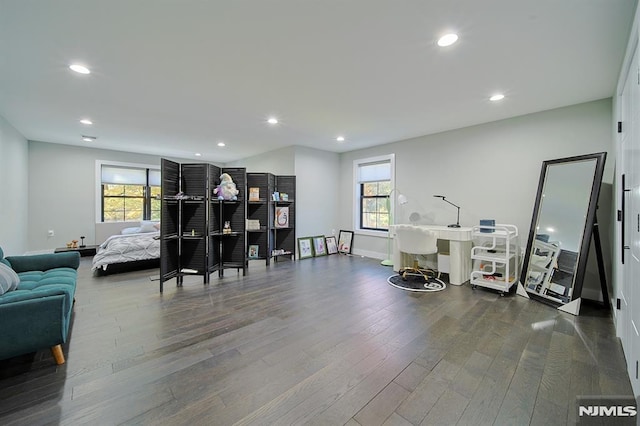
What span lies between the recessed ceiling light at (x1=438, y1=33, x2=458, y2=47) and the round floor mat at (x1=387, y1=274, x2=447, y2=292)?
2986 mm

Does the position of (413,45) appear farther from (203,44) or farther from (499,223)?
(499,223)

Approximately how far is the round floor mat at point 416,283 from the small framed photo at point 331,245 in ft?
7.45

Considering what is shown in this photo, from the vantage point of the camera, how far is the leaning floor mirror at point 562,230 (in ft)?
10.0

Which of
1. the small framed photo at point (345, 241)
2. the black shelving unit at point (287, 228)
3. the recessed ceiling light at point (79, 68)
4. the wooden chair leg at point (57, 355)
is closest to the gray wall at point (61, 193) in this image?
the black shelving unit at point (287, 228)

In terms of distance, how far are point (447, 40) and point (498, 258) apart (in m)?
2.92

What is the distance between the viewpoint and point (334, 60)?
2.52 metres

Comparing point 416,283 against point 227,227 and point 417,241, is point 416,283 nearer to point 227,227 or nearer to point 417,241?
point 417,241

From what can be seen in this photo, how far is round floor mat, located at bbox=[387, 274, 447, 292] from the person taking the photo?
3857 mm

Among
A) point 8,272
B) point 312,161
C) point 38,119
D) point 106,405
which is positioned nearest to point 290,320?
point 106,405

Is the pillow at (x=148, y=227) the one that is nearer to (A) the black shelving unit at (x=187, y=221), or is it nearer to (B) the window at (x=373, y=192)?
(A) the black shelving unit at (x=187, y=221)

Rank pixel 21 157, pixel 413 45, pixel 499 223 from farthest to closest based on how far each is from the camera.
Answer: pixel 21 157 < pixel 499 223 < pixel 413 45

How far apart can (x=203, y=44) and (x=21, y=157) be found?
229 inches

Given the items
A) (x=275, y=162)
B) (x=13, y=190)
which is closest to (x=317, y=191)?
(x=275, y=162)

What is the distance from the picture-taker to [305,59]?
8.22 feet
